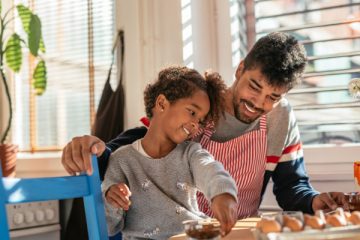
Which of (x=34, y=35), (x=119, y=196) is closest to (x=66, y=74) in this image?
(x=34, y=35)

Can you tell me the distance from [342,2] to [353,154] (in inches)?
Result: 20.9

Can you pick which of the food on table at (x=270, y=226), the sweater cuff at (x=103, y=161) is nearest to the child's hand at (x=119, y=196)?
the sweater cuff at (x=103, y=161)

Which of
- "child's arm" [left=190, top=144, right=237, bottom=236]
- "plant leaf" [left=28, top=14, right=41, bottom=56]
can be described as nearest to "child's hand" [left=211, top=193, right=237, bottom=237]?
"child's arm" [left=190, top=144, right=237, bottom=236]

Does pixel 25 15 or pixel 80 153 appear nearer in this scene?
pixel 80 153

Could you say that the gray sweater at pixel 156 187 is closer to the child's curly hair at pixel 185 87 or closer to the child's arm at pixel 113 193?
the child's arm at pixel 113 193

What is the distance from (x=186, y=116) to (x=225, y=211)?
1.14 ft

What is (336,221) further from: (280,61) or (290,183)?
(290,183)

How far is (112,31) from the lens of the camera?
2053 millimetres

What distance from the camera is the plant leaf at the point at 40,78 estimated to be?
6.98 ft

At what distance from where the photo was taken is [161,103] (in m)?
1.20

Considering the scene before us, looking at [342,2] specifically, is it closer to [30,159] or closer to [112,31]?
[112,31]

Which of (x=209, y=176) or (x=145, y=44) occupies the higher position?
(x=145, y=44)

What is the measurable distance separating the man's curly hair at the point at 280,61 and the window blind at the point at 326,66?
493mm

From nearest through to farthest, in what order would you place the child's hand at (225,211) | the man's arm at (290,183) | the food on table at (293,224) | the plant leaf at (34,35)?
the food on table at (293,224) → the child's hand at (225,211) → the man's arm at (290,183) → the plant leaf at (34,35)
